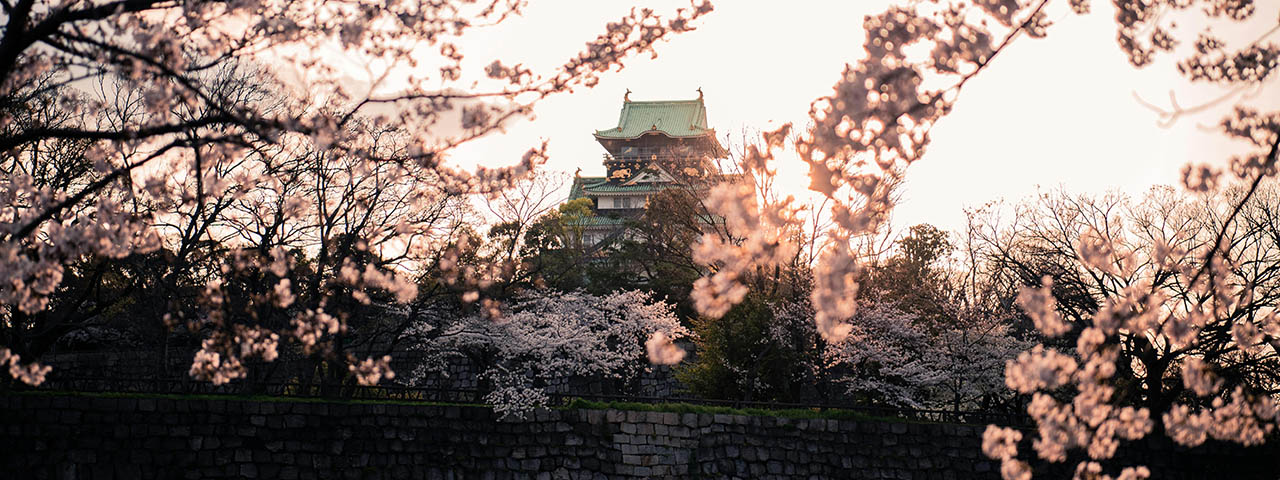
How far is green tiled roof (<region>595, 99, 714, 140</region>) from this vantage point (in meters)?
46.2

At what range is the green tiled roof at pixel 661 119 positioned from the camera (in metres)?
46.2

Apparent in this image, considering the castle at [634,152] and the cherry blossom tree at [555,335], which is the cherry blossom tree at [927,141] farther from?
the castle at [634,152]

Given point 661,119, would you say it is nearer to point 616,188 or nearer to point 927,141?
point 616,188

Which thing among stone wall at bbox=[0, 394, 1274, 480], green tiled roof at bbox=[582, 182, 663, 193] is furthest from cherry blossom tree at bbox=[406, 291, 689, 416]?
green tiled roof at bbox=[582, 182, 663, 193]

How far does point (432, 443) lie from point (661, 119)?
31106 millimetres

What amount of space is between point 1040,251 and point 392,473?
15203 millimetres

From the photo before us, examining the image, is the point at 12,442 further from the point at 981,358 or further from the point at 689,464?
the point at 981,358

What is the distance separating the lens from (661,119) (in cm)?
4700

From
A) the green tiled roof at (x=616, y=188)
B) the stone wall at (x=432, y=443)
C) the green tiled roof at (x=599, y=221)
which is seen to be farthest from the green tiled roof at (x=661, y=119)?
the stone wall at (x=432, y=443)

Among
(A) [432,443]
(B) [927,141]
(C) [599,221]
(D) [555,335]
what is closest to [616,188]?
(C) [599,221]

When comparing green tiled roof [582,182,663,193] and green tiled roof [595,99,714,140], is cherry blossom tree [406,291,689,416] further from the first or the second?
green tiled roof [595,99,714,140]

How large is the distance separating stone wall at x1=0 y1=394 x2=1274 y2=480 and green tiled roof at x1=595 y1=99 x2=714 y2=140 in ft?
88.7

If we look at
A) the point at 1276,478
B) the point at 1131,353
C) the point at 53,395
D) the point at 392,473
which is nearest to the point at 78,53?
the point at 53,395

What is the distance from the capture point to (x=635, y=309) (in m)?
24.3
